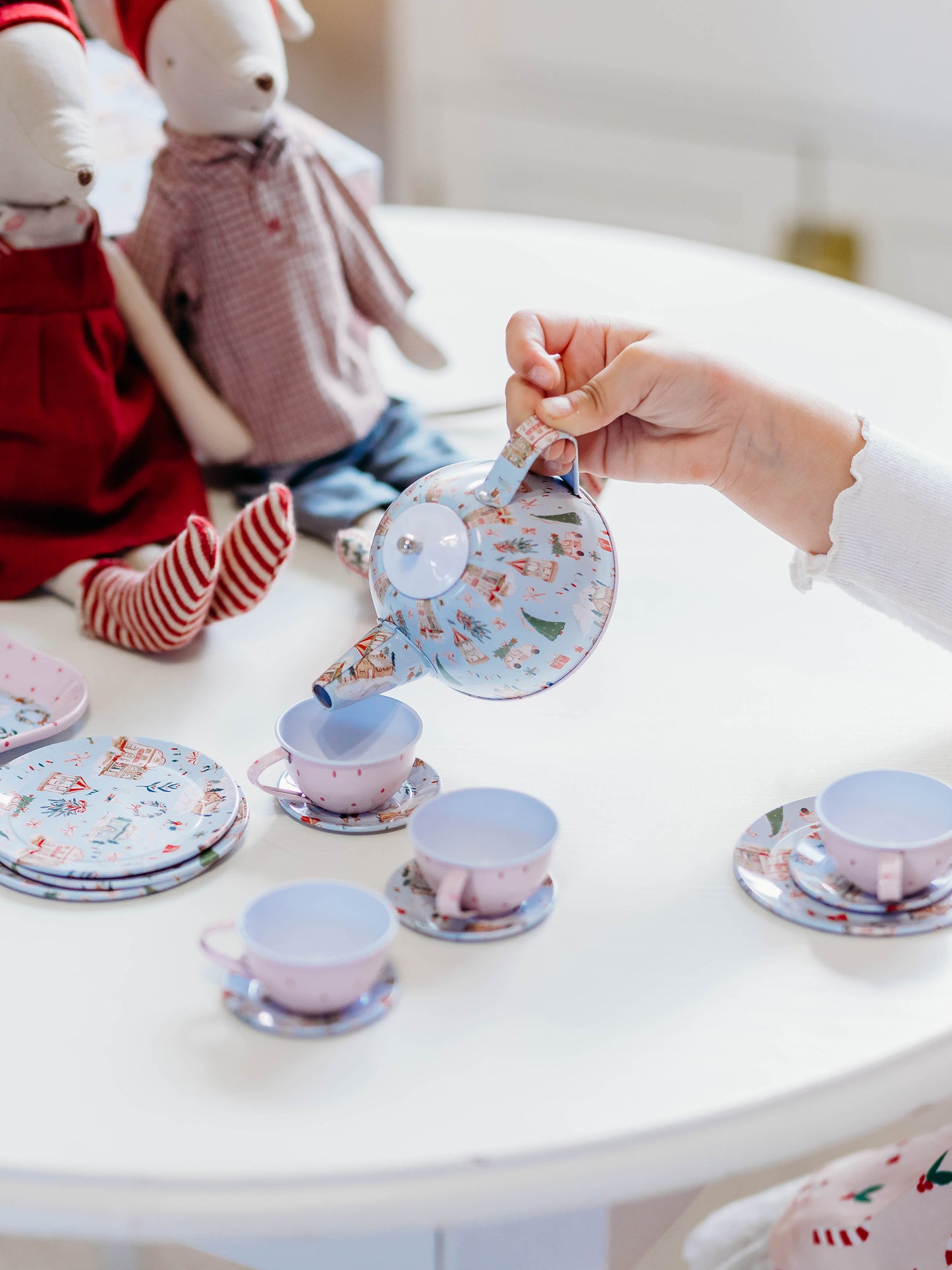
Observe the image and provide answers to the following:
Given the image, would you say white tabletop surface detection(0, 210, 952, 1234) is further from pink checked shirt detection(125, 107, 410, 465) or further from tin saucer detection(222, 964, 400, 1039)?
pink checked shirt detection(125, 107, 410, 465)

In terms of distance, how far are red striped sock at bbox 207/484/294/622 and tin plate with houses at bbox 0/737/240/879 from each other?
0.13 metres

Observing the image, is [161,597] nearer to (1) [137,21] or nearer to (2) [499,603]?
(2) [499,603]

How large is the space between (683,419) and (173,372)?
0.43m


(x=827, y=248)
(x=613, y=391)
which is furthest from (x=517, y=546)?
(x=827, y=248)

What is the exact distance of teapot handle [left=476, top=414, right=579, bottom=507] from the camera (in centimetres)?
68

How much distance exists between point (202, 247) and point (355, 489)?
22 cm

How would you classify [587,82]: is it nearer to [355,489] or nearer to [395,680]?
[355,489]

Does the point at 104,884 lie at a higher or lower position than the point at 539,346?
lower

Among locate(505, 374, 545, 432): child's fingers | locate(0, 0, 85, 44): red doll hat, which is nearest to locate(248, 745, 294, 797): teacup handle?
locate(505, 374, 545, 432): child's fingers

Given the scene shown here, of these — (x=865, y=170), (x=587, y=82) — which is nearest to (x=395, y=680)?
(x=865, y=170)

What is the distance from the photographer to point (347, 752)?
2.32 ft

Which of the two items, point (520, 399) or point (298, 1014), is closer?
point (298, 1014)

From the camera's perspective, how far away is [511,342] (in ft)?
2.59

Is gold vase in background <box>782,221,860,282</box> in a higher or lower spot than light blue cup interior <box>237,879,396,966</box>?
lower
